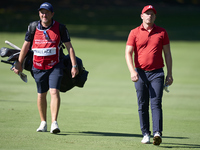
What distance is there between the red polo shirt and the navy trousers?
0.34ft

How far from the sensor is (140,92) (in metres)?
6.15

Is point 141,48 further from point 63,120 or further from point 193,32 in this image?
point 193,32

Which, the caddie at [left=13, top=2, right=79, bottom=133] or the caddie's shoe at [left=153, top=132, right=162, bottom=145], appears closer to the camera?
the caddie's shoe at [left=153, top=132, right=162, bottom=145]

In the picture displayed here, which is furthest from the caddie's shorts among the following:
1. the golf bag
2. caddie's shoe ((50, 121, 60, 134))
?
caddie's shoe ((50, 121, 60, 134))

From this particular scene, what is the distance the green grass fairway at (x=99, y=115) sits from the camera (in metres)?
5.93

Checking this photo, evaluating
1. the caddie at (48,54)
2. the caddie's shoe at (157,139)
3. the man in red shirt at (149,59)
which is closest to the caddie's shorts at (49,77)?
the caddie at (48,54)

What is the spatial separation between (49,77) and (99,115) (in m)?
2.11

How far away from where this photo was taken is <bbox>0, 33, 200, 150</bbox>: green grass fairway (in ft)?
19.4

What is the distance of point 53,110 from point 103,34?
2221 centimetres

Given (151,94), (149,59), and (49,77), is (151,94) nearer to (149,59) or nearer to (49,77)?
(149,59)

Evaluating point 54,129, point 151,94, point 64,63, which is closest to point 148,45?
point 151,94

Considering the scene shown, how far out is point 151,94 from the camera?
6090 millimetres

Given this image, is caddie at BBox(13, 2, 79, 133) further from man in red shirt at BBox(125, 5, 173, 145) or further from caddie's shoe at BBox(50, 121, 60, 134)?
man in red shirt at BBox(125, 5, 173, 145)

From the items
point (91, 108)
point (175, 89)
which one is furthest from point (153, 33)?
point (175, 89)
